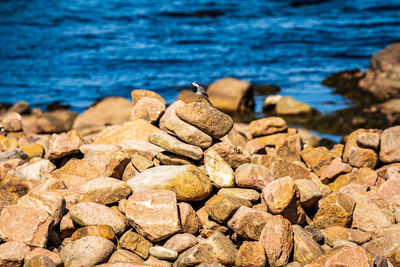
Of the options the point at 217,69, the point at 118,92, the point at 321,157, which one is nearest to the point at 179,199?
the point at 321,157

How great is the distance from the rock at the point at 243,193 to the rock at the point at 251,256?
120 cm

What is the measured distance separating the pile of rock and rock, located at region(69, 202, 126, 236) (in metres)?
0.01

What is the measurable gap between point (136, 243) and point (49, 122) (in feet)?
46.3

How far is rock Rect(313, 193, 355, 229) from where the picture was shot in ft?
25.7

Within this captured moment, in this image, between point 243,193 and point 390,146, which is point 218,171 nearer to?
point 243,193

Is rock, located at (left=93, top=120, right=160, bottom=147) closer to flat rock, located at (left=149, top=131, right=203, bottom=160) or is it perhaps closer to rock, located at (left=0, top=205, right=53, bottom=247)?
flat rock, located at (left=149, top=131, right=203, bottom=160)

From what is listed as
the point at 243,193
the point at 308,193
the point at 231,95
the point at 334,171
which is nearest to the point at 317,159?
the point at 334,171

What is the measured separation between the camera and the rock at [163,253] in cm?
657

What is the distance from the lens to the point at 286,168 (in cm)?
877

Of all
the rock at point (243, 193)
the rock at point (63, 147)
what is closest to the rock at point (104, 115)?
the rock at point (63, 147)

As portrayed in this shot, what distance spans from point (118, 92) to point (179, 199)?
18226 millimetres

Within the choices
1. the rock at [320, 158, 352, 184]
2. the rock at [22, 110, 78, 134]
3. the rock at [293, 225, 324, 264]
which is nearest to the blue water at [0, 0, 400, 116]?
the rock at [22, 110, 78, 134]

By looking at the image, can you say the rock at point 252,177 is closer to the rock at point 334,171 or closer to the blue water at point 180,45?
the rock at point 334,171

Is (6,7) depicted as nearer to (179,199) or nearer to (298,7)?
(298,7)
